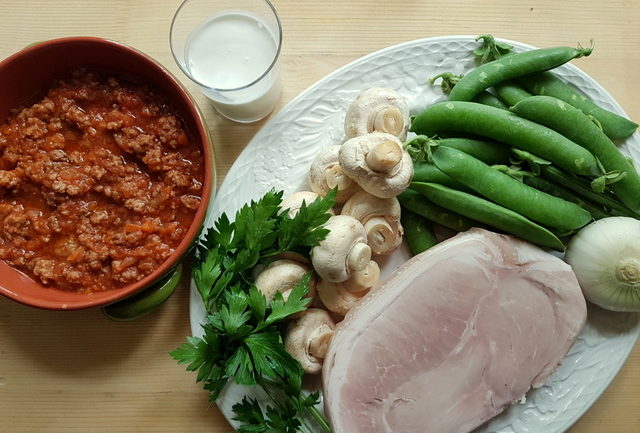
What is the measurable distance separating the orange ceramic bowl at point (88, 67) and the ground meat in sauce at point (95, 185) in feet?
0.11

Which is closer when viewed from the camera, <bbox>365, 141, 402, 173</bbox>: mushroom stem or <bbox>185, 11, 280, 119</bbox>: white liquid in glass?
<bbox>365, 141, 402, 173</bbox>: mushroom stem

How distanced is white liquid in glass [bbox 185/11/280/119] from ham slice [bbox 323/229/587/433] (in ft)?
2.25

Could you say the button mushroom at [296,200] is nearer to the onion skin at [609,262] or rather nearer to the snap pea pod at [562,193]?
the snap pea pod at [562,193]

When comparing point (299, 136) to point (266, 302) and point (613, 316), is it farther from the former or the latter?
point (613, 316)

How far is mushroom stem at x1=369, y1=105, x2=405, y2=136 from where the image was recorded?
1.52 meters

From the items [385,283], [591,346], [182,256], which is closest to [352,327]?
[385,283]

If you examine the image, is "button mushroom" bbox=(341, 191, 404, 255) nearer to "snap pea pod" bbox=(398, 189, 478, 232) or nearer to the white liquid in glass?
"snap pea pod" bbox=(398, 189, 478, 232)

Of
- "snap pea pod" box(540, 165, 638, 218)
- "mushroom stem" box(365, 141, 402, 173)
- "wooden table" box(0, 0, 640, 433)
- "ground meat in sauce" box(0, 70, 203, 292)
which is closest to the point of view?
"mushroom stem" box(365, 141, 402, 173)

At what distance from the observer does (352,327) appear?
4.90 feet

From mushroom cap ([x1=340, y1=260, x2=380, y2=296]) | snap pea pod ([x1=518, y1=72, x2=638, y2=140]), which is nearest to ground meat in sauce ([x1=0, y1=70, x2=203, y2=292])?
mushroom cap ([x1=340, y1=260, x2=380, y2=296])

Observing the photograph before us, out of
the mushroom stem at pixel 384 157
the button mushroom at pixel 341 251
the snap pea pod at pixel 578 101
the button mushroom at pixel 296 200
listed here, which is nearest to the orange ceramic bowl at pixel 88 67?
the button mushroom at pixel 296 200

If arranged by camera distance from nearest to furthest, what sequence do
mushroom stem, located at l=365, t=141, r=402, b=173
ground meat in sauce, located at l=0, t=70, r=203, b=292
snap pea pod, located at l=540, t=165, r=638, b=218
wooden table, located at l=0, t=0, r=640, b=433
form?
mushroom stem, located at l=365, t=141, r=402, b=173 < ground meat in sauce, located at l=0, t=70, r=203, b=292 < snap pea pod, located at l=540, t=165, r=638, b=218 < wooden table, located at l=0, t=0, r=640, b=433

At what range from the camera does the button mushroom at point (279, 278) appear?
4.88ft

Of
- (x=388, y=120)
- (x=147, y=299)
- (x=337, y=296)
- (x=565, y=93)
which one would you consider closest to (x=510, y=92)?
(x=565, y=93)
